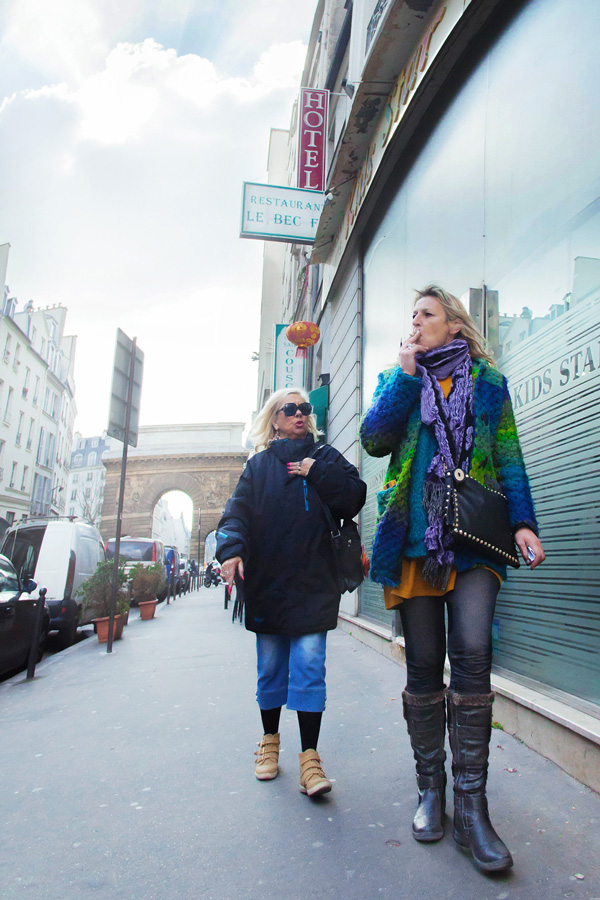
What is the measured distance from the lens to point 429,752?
208cm

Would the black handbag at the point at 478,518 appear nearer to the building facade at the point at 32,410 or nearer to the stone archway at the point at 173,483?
the building facade at the point at 32,410

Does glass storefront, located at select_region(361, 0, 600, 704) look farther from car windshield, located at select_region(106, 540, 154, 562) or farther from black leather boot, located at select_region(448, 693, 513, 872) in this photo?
car windshield, located at select_region(106, 540, 154, 562)

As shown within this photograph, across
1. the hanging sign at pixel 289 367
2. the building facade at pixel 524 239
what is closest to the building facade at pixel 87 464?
the hanging sign at pixel 289 367

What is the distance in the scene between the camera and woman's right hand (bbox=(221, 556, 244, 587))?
2.55m

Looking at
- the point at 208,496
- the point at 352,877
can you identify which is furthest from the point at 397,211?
the point at 208,496

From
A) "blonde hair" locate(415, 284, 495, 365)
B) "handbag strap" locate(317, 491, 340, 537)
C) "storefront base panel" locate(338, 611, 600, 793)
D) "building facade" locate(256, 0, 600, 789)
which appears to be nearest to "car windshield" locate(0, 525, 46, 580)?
"building facade" locate(256, 0, 600, 789)

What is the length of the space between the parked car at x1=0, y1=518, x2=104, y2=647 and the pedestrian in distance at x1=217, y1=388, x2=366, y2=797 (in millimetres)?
6579

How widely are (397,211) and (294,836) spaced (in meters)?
6.16

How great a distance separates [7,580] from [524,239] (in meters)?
5.96

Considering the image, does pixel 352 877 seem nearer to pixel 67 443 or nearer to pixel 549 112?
pixel 549 112

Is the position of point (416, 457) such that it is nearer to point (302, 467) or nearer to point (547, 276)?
point (302, 467)

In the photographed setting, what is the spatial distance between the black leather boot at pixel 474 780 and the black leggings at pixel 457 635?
6cm

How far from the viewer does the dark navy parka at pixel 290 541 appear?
265 cm

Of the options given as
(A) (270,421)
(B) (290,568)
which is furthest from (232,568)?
(A) (270,421)
